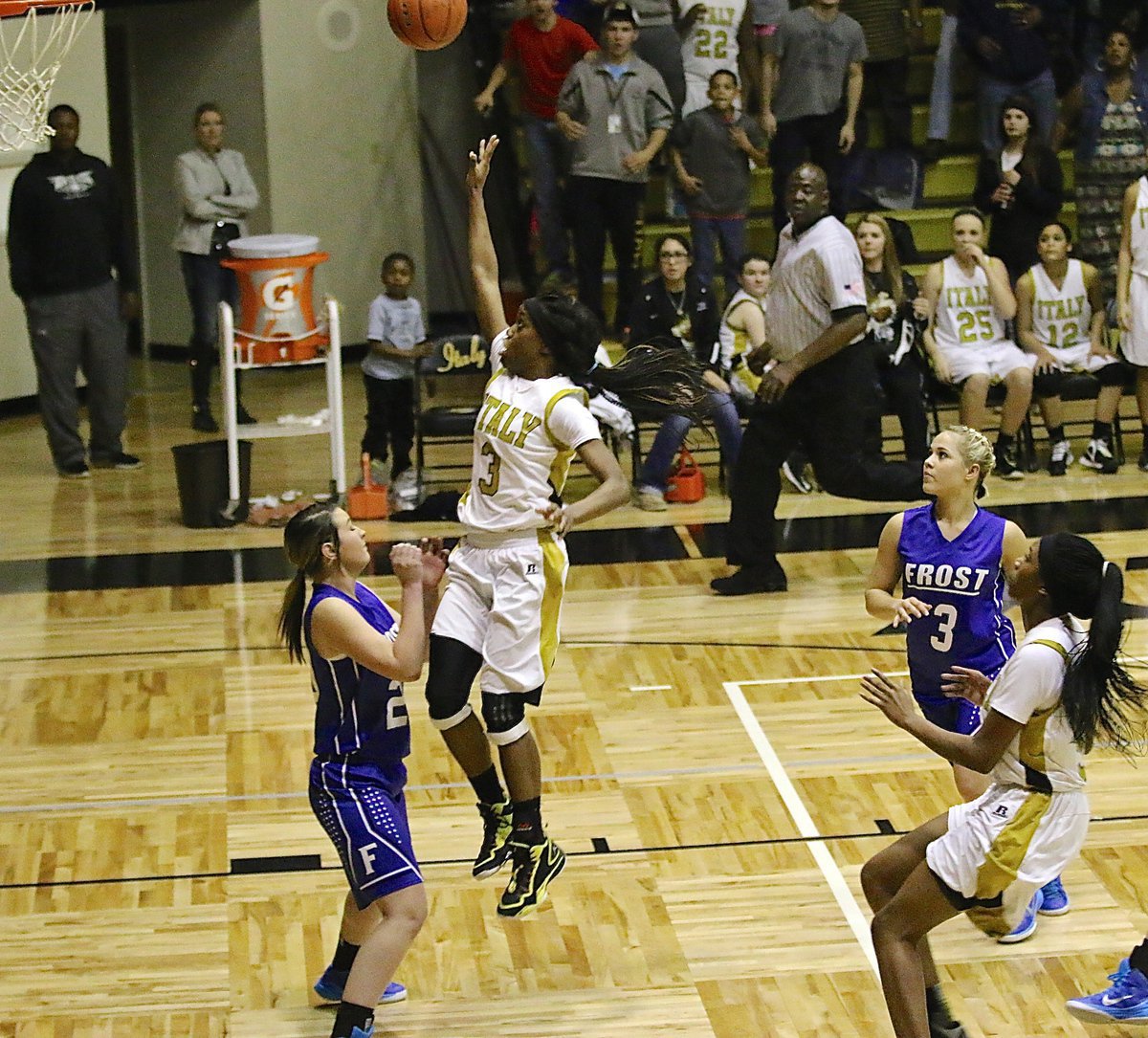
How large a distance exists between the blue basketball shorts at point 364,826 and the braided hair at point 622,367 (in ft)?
3.98

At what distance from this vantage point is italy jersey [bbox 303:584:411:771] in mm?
4383

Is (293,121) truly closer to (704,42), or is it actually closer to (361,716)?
(704,42)

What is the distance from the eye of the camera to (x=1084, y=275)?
1027 centimetres

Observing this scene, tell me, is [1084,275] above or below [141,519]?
above

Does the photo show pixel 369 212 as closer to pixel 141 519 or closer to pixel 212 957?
pixel 141 519

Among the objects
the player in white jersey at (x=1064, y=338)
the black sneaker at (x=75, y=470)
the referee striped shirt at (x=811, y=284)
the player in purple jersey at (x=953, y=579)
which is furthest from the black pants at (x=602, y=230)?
the player in purple jersey at (x=953, y=579)

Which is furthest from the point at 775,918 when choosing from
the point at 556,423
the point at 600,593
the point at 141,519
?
the point at 141,519

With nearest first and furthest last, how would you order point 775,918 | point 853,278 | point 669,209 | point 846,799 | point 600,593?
1. point 775,918
2. point 846,799
3. point 853,278
4. point 600,593
5. point 669,209

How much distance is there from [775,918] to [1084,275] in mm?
6120

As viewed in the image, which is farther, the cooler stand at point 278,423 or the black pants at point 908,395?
the black pants at point 908,395

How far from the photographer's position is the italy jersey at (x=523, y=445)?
15.9 ft

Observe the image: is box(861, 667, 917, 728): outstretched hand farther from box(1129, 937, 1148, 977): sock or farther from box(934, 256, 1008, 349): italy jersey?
box(934, 256, 1008, 349): italy jersey

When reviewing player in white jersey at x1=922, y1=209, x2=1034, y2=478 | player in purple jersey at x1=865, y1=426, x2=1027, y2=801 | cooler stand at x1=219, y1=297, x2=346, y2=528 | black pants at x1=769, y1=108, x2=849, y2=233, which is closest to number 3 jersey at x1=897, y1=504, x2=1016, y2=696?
player in purple jersey at x1=865, y1=426, x2=1027, y2=801

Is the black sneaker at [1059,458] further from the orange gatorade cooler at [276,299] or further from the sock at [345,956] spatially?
the sock at [345,956]
